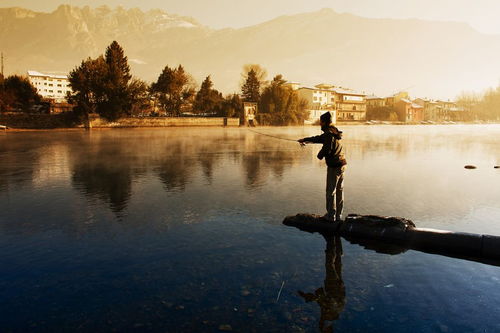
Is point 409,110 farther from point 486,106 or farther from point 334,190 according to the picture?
point 334,190

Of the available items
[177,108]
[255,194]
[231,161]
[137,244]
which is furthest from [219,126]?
[137,244]

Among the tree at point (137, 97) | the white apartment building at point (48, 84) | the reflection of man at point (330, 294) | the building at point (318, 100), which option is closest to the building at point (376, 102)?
the building at point (318, 100)

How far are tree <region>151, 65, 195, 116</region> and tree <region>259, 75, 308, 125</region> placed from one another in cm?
2216

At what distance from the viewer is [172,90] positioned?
82312 millimetres

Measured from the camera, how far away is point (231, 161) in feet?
79.4

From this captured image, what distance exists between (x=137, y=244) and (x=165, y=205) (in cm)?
392

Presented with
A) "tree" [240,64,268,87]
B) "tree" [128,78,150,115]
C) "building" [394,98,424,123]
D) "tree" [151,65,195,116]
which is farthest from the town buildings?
"tree" [128,78,150,115]

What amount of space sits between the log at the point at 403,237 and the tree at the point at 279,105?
8953cm

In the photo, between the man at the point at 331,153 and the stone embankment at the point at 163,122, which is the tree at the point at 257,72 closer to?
the stone embankment at the point at 163,122

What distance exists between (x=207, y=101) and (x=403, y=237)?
8574 centimetres

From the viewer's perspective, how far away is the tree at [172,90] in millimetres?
81750

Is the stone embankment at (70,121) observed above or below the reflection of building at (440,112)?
below

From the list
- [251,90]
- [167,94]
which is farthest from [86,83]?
[251,90]

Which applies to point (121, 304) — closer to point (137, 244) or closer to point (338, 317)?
point (137, 244)
